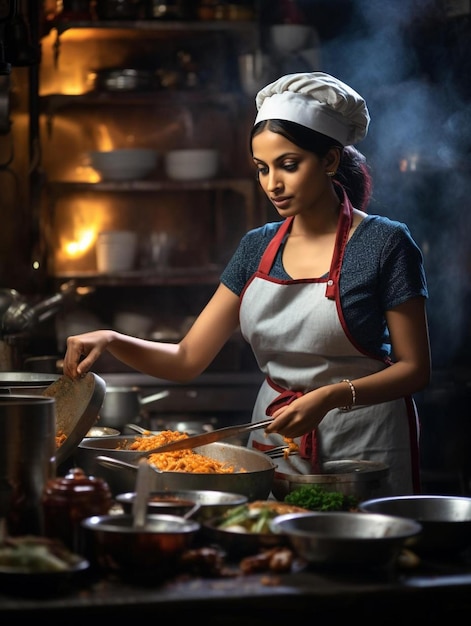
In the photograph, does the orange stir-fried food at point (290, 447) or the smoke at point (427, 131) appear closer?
the orange stir-fried food at point (290, 447)

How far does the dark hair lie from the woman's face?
0.02 metres

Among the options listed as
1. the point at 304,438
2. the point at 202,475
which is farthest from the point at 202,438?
the point at 304,438

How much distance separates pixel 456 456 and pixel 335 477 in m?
3.72

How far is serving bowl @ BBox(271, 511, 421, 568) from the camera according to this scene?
1.71m

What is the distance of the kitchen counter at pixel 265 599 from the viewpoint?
1.58 meters

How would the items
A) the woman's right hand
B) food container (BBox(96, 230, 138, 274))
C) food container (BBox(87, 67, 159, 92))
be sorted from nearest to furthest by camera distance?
the woman's right hand < food container (BBox(87, 67, 159, 92)) < food container (BBox(96, 230, 138, 274))

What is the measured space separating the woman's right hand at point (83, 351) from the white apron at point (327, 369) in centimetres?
57

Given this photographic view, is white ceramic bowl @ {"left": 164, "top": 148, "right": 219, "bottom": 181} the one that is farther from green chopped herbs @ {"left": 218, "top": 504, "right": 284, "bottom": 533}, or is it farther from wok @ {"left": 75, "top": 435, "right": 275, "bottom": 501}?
green chopped herbs @ {"left": 218, "top": 504, "right": 284, "bottom": 533}

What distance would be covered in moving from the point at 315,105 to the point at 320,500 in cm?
132

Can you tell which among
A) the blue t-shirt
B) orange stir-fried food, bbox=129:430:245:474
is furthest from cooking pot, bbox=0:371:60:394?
the blue t-shirt

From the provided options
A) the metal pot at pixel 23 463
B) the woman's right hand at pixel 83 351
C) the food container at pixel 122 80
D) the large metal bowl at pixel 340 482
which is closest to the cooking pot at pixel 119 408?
the woman's right hand at pixel 83 351

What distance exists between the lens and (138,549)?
5.51 feet

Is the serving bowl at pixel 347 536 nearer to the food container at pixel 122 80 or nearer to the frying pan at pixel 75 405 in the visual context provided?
the frying pan at pixel 75 405

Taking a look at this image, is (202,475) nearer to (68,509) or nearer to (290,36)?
(68,509)
